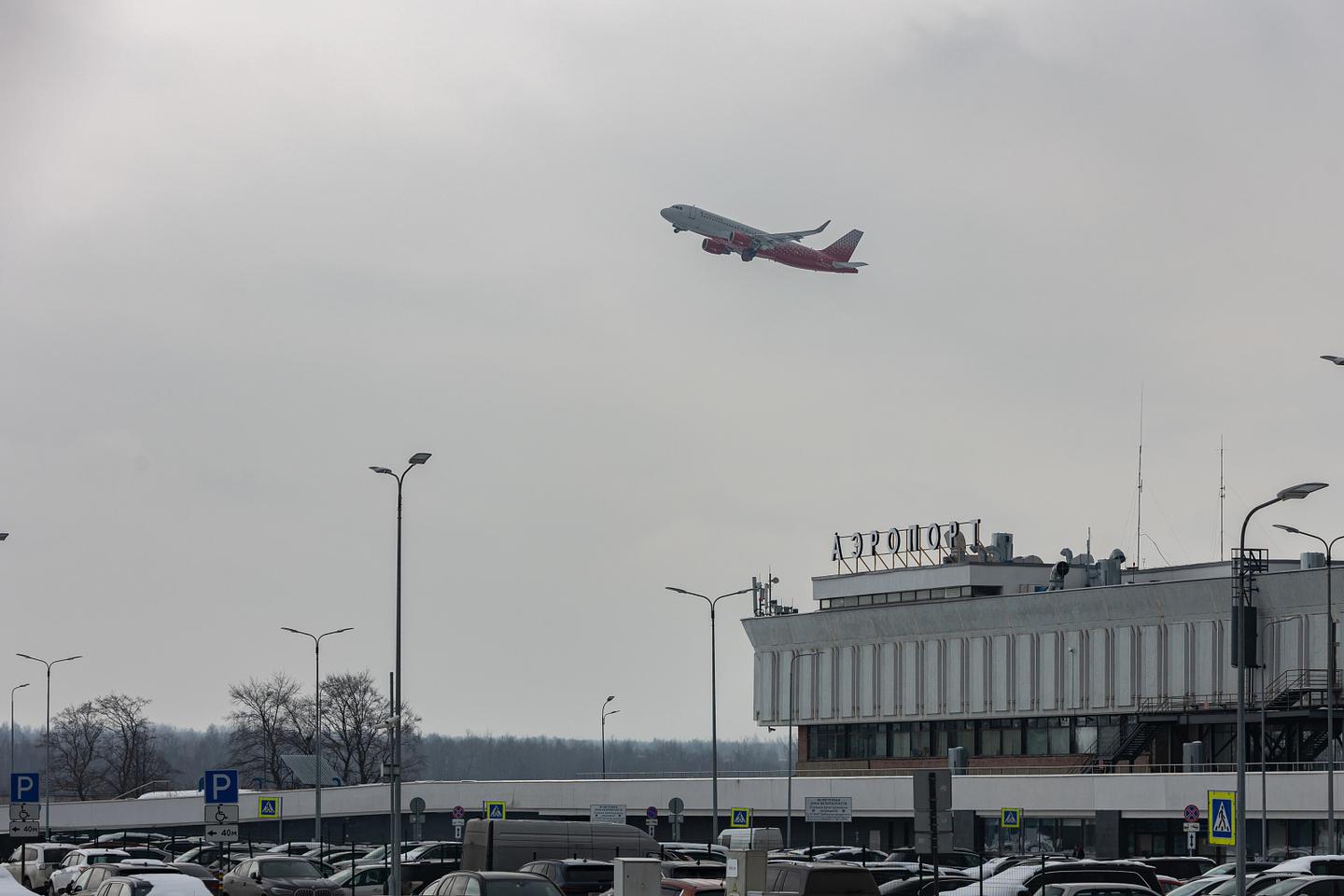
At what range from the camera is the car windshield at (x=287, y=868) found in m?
44.2

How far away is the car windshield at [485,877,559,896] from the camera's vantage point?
99.8 ft

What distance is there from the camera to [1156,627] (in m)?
87.8

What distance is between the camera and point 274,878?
4369cm

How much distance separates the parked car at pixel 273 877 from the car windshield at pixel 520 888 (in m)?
13.2

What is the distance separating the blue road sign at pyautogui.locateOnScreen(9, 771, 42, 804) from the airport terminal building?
4583 centimetres

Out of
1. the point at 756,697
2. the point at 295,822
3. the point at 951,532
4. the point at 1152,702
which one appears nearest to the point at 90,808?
the point at 295,822

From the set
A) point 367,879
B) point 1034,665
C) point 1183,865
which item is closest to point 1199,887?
point 1183,865

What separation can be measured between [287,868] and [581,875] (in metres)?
8.99

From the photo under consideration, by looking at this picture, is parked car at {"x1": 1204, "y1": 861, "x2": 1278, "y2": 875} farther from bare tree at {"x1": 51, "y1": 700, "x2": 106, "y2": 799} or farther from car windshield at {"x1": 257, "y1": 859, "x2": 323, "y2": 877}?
bare tree at {"x1": 51, "y1": 700, "x2": 106, "y2": 799}

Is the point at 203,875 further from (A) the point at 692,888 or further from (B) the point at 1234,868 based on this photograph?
(B) the point at 1234,868

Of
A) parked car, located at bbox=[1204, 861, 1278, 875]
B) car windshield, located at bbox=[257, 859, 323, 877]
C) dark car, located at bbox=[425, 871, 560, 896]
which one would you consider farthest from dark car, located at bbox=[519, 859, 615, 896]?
parked car, located at bbox=[1204, 861, 1278, 875]

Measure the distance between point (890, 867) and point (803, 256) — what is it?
63849 mm

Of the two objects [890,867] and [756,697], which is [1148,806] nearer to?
[890,867]

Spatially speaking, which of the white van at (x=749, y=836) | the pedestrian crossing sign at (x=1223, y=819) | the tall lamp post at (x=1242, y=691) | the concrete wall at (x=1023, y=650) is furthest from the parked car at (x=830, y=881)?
the concrete wall at (x=1023, y=650)
